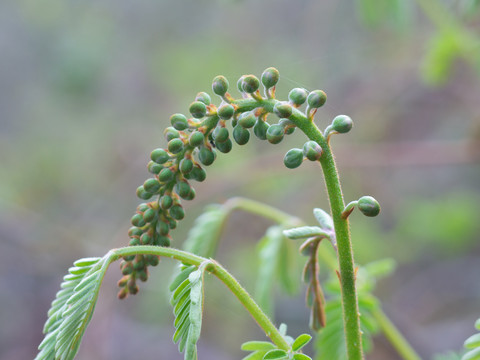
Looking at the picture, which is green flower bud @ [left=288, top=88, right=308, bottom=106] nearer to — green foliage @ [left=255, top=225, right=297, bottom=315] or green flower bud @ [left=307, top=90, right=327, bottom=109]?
green flower bud @ [left=307, top=90, right=327, bottom=109]

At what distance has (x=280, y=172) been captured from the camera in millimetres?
3994

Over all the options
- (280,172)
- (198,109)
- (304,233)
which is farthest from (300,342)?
(280,172)

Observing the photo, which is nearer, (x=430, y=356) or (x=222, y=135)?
(x=222, y=135)

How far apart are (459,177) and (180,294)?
5.61 metres

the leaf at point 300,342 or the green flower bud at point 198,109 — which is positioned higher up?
the green flower bud at point 198,109

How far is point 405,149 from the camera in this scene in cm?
403

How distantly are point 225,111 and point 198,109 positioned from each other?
7cm

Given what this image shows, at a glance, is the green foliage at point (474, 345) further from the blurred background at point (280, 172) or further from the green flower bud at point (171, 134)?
the blurred background at point (280, 172)

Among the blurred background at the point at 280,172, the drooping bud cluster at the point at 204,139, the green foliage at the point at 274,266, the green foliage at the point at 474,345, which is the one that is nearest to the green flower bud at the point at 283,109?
the drooping bud cluster at the point at 204,139

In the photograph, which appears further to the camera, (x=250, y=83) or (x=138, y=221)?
(x=138, y=221)

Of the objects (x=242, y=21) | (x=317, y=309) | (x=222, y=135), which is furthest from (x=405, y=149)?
(x=242, y=21)

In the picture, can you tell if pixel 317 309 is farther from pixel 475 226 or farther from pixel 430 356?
pixel 475 226

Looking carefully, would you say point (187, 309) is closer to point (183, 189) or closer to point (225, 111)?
point (183, 189)

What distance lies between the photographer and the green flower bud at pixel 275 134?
1022mm
